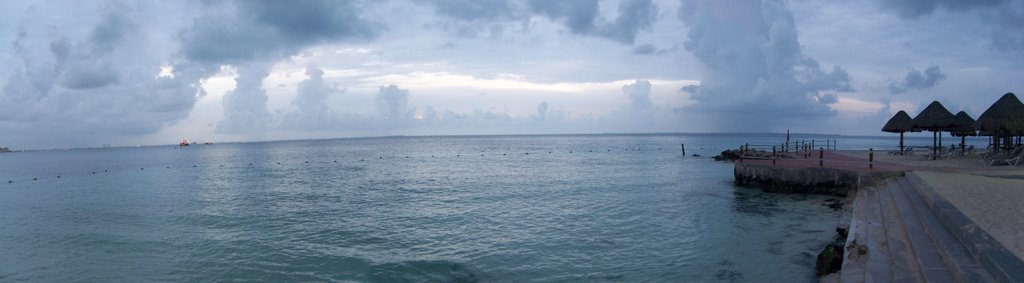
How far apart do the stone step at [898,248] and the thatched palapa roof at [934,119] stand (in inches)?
787

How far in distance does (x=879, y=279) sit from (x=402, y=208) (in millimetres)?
19722

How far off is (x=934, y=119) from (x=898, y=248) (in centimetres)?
2707

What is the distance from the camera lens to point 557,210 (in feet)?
74.7

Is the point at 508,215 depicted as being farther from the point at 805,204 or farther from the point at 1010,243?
the point at 1010,243

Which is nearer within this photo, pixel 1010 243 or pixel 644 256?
pixel 1010 243

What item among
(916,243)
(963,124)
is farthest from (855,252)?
(963,124)

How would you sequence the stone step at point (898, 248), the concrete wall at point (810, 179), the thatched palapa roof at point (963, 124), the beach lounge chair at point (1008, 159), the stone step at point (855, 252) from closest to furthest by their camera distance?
1. the stone step at point (898, 248)
2. the stone step at point (855, 252)
3. the concrete wall at point (810, 179)
4. the beach lounge chair at point (1008, 159)
5. the thatched palapa roof at point (963, 124)

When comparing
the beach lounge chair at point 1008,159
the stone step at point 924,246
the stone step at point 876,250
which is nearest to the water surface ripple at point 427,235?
the stone step at point 876,250

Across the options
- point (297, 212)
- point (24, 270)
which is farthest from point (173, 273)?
point (297, 212)

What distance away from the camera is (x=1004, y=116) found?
24578mm

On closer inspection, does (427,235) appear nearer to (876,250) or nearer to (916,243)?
(876,250)

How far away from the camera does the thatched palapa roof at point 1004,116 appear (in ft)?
78.7

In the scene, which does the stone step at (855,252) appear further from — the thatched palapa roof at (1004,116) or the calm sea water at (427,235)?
the thatched palapa roof at (1004,116)

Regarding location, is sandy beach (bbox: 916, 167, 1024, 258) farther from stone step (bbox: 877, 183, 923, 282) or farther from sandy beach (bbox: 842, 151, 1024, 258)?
stone step (bbox: 877, 183, 923, 282)
